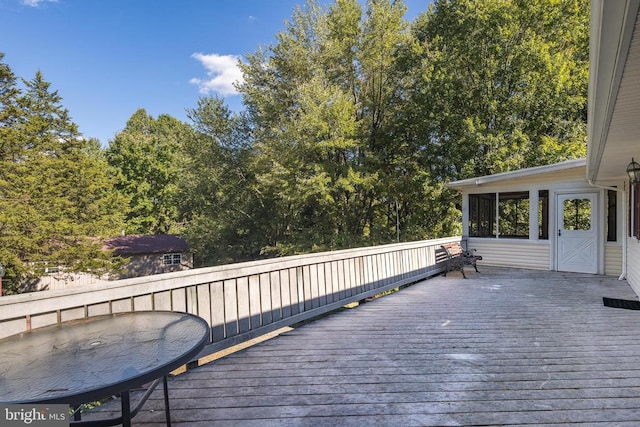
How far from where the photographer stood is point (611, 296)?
514 centimetres

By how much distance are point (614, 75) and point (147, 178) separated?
1053 inches

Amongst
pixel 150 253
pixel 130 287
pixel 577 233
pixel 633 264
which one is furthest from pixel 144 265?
pixel 633 264

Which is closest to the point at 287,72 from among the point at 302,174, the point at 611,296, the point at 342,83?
the point at 342,83

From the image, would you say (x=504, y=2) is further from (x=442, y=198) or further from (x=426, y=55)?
(x=442, y=198)

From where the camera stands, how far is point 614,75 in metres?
1.84

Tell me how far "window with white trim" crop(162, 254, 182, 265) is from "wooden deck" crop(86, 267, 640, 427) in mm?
17876

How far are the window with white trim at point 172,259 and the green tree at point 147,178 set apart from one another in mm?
4144

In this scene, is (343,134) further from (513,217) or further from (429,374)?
(429,374)

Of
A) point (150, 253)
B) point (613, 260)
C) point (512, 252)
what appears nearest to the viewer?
point (613, 260)

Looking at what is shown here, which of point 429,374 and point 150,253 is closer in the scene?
point 429,374

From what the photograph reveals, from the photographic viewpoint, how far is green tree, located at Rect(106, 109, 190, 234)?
2405 cm

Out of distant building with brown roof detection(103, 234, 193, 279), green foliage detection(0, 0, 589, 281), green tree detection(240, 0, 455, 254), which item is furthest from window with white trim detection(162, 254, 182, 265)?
green tree detection(240, 0, 455, 254)

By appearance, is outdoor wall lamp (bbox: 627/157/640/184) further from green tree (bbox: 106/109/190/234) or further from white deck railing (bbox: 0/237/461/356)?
green tree (bbox: 106/109/190/234)

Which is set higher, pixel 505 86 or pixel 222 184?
pixel 505 86
